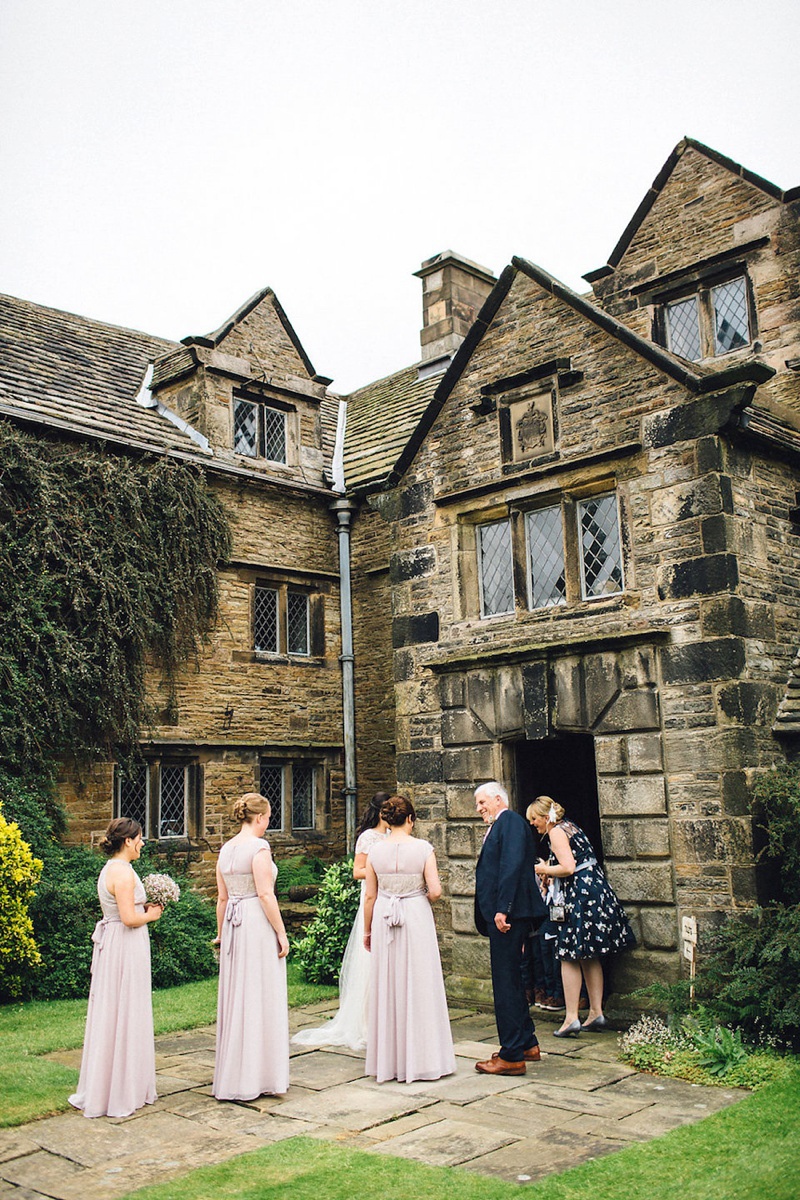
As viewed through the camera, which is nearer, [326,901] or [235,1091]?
[235,1091]

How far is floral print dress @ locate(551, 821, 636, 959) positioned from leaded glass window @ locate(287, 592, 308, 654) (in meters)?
8.28

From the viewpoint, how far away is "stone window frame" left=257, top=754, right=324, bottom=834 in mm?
15578

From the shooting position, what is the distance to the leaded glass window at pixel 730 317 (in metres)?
12.2

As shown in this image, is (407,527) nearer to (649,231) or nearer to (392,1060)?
(649,231)

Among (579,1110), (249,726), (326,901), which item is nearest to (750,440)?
(579,1110)

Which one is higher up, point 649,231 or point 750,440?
point 649,231

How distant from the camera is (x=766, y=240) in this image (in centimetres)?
1198

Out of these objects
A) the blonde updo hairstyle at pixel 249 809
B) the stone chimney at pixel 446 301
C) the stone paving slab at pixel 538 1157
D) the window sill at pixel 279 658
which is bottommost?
the stone paving slab at pixel 538 1157

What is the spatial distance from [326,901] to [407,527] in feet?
13.9

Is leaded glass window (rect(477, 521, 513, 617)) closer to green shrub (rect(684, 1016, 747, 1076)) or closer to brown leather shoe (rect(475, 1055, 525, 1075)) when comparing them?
green shrub (rect(684, 1016, 747, 1076))

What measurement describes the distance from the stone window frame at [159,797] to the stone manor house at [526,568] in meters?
0.04

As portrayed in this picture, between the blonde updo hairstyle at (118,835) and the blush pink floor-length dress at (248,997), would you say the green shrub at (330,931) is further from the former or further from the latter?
the blonde updo hairstyle at (118,835)

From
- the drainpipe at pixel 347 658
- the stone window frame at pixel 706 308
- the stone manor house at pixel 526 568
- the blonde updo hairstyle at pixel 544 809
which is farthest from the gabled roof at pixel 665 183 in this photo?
the blonde updo hairstyle at pixel 544 809

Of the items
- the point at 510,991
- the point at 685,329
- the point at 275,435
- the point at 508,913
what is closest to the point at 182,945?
the point at 510,991
